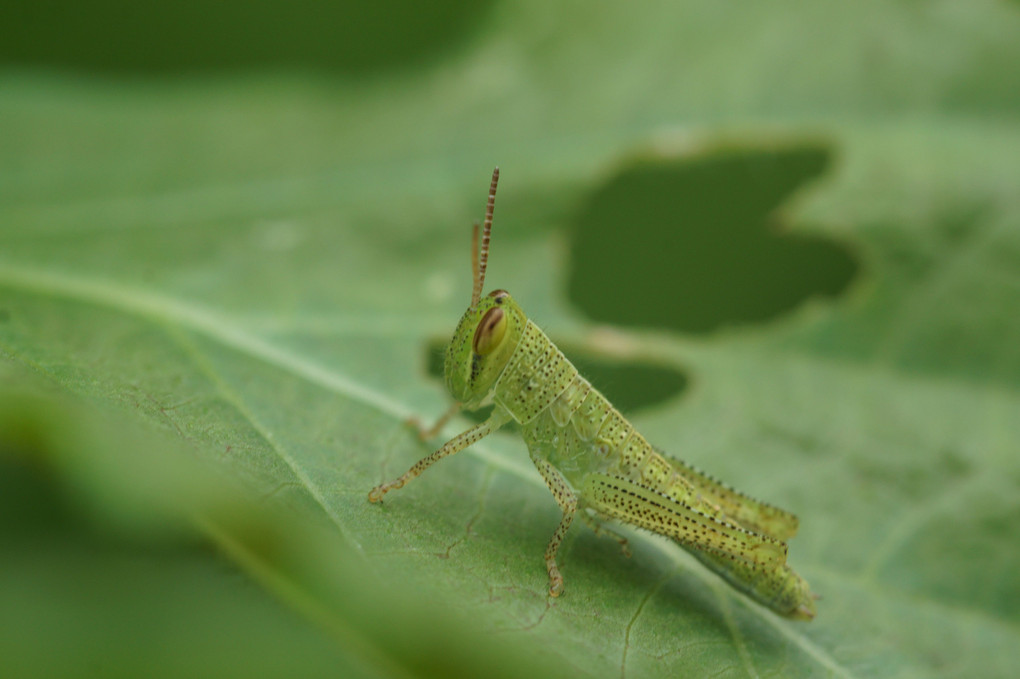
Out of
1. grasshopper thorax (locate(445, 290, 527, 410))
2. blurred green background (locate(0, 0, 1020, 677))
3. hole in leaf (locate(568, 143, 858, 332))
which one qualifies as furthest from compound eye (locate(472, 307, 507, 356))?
hole in leaf (locate(568, 143, 858, 332))

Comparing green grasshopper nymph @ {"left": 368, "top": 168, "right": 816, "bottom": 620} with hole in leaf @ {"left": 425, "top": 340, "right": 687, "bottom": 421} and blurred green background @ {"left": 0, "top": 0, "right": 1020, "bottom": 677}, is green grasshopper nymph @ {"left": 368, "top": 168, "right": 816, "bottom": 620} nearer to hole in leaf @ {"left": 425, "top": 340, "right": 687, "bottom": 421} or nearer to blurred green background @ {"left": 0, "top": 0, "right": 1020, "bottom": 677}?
blurred green background @ {"left": 0, "top": 0, "right": 1020, "bottom": 677}

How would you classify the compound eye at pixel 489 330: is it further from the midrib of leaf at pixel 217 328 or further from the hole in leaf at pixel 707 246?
the hole in leaf at pixel 707 246

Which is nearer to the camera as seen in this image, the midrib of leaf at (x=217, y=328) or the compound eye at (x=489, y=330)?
the compound eye at (x=489, y=330)

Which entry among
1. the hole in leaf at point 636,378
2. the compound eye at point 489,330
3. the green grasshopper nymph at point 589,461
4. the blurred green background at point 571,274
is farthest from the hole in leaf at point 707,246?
the compound eye at point 489,330

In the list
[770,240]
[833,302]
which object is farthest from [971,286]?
[770,240]

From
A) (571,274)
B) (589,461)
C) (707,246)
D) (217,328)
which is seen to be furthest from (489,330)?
(707,246)

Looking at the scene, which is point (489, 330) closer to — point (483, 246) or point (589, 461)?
point (483, 246)
